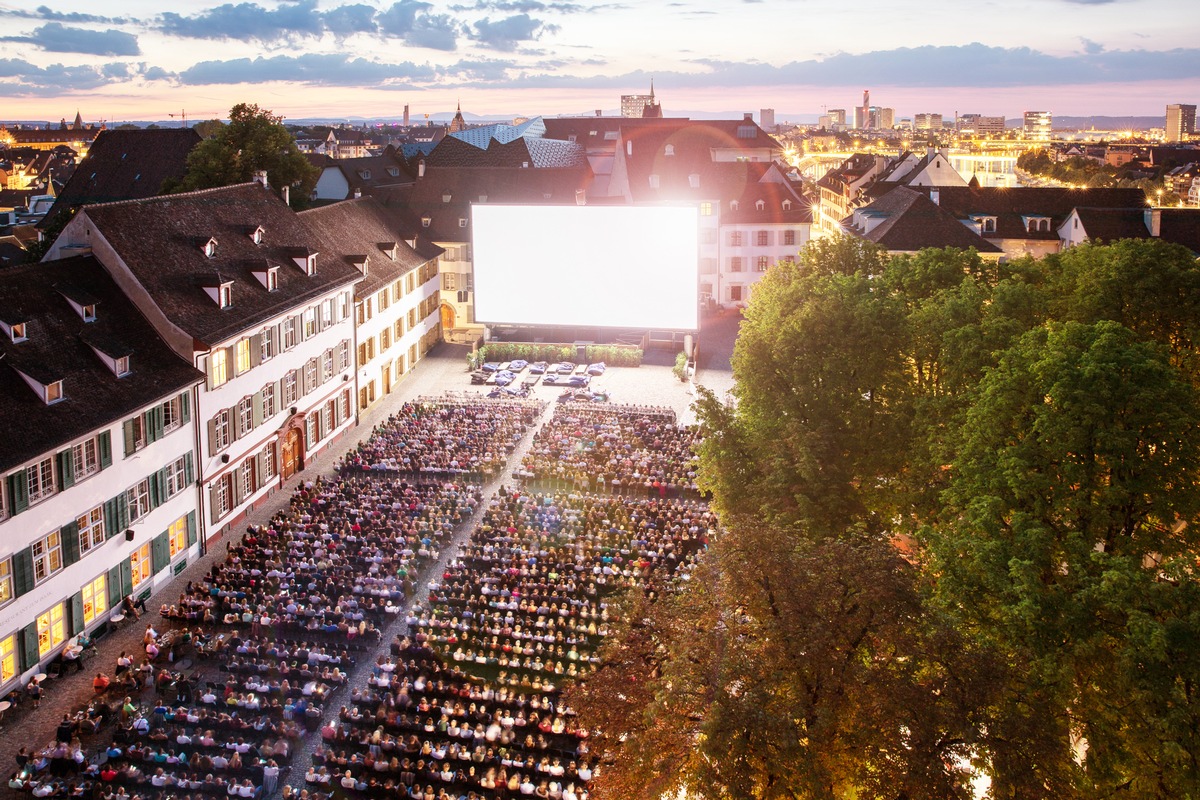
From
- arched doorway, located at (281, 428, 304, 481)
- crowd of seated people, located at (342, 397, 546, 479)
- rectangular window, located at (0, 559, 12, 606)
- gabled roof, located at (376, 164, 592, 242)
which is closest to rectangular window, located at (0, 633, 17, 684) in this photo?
rectangular window, located at (0, 559, 12, 606)

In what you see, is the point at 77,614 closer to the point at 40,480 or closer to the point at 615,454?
the point at 40,480

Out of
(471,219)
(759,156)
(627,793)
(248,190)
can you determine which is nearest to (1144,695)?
(627,793)

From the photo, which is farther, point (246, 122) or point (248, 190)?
point (246, 122)

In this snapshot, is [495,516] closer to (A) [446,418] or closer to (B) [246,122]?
(A) [446,418]

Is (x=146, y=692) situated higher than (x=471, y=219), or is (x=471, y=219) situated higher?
(x=471, y=219)

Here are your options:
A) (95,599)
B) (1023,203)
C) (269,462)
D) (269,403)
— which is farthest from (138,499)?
(1023,203)

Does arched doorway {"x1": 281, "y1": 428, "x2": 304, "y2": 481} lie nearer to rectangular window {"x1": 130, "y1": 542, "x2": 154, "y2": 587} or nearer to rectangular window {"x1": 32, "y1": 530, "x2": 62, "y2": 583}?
rectangular window {"x1": 130, "y1": 542, "x2": 154, "y2": 587}

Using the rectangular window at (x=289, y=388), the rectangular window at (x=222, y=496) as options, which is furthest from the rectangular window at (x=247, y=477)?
the rectangular window at (x=289, y=388)

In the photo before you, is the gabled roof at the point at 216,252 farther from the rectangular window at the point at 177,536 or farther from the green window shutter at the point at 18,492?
the green window shutter at the point at 18,492
